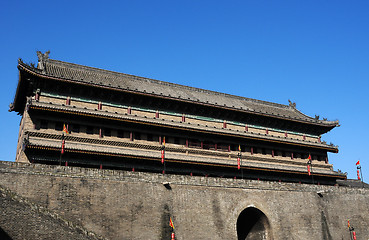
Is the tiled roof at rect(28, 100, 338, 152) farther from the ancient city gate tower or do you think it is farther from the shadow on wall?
the shadow on wall

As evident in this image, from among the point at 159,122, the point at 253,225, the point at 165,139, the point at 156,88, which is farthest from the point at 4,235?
the point at 156,88

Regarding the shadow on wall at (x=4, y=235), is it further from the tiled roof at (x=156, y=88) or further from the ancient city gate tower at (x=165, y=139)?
the tiled roof at (x=156, y=88)

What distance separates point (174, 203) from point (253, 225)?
26.9 feet

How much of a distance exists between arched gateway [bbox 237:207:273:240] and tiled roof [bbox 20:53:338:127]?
10.3 meters

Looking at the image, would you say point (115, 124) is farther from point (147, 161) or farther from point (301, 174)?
point (301, 174)

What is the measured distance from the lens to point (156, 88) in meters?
37.1

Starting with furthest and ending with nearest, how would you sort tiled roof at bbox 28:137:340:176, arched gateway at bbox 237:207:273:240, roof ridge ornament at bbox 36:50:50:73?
1. roof ridge ornament at bbox 36:50:50:73
2. arched gateway at bbox 237:207:273:240
3. tiled roof at bbox 28:137:340:176

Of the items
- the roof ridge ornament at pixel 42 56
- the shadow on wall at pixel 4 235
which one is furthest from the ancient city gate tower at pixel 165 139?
the shadow on wall at pixel 4 235

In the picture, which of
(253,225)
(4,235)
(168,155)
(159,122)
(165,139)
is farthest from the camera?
(165,139)

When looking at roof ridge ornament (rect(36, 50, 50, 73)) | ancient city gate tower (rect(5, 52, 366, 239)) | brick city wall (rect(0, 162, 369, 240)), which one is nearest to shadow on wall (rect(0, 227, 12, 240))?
brick city wall (rect(0, 162, 369, 240))

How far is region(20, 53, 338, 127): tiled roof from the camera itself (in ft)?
104

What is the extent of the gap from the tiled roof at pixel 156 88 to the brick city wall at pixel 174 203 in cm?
859

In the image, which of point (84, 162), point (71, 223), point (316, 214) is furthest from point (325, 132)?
point (71, 223)

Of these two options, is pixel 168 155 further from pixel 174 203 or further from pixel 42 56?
pixel 42 56
